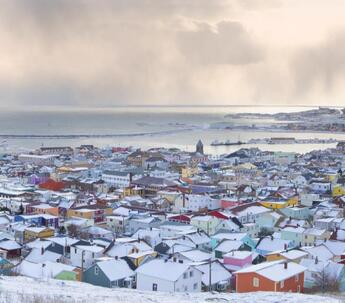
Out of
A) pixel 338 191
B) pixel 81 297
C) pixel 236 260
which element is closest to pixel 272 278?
pixel 236 260

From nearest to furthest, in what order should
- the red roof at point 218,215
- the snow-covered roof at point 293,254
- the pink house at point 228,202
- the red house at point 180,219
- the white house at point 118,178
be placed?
the snow-covered roof at point 293,254, the red roof at point 218,215, the red house at point 180,219, the pink house at point 228,202, the white house at point 118,178

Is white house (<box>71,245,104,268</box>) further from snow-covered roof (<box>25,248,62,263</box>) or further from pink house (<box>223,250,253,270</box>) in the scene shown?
pink house (<box>223,250,253,270</box>)

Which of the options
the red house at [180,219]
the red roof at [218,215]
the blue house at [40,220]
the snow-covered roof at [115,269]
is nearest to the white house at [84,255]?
the snow-covered roof at [115,269]

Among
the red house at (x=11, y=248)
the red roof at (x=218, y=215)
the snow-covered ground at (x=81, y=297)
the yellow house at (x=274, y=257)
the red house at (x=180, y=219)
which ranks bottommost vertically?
the red house at (x=11, y=248)

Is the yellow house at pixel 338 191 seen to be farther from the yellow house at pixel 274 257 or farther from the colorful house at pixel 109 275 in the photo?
the colorful house at pixel 109 275

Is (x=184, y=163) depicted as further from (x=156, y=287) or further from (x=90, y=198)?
(x=156, y=287)

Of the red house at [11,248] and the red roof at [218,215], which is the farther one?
the red roof at [218,215]

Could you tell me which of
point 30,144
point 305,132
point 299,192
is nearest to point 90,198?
point 299,192

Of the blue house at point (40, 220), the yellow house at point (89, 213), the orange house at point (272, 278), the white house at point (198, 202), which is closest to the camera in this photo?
the orange house at point (272, 278)
